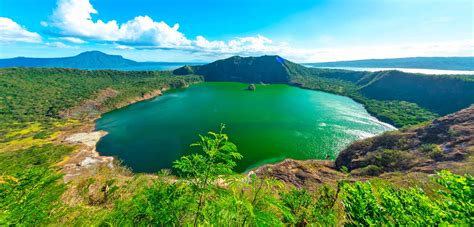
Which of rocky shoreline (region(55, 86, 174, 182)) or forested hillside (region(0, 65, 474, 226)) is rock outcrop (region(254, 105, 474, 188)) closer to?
forested hillside (region(0, 65, 474, 226))

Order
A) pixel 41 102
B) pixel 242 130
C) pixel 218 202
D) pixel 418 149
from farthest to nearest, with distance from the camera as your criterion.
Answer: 1. pixel 41 102
2. pixel 242 130
3. pixel 418 149
4. pixel 218 202

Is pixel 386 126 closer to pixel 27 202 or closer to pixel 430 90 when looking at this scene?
pixel 430 90

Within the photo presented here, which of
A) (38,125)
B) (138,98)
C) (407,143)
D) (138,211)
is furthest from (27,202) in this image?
(138,98)

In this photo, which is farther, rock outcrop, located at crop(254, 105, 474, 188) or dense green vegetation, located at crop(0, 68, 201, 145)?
dense green vegetation, located at crop(0, 68, 201, 145)

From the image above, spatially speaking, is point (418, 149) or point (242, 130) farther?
point (242, 130)

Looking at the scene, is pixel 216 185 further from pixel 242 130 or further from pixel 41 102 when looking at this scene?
pixel 41 102

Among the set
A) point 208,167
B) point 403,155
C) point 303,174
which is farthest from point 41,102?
point 403,155

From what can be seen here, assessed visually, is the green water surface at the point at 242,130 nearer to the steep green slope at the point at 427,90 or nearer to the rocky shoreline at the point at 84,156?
the rocky shoreline at the point at 84,156

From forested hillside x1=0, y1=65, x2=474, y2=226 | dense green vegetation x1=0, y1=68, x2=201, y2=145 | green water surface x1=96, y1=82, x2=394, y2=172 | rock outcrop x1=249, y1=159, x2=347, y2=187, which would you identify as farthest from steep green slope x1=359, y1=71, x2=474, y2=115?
dense green vegetation x1=0, y1=68, x2=201, y2=145

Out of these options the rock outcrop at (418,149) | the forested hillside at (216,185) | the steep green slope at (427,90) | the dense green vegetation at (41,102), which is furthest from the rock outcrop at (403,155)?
the steep green slope at (427,90)
